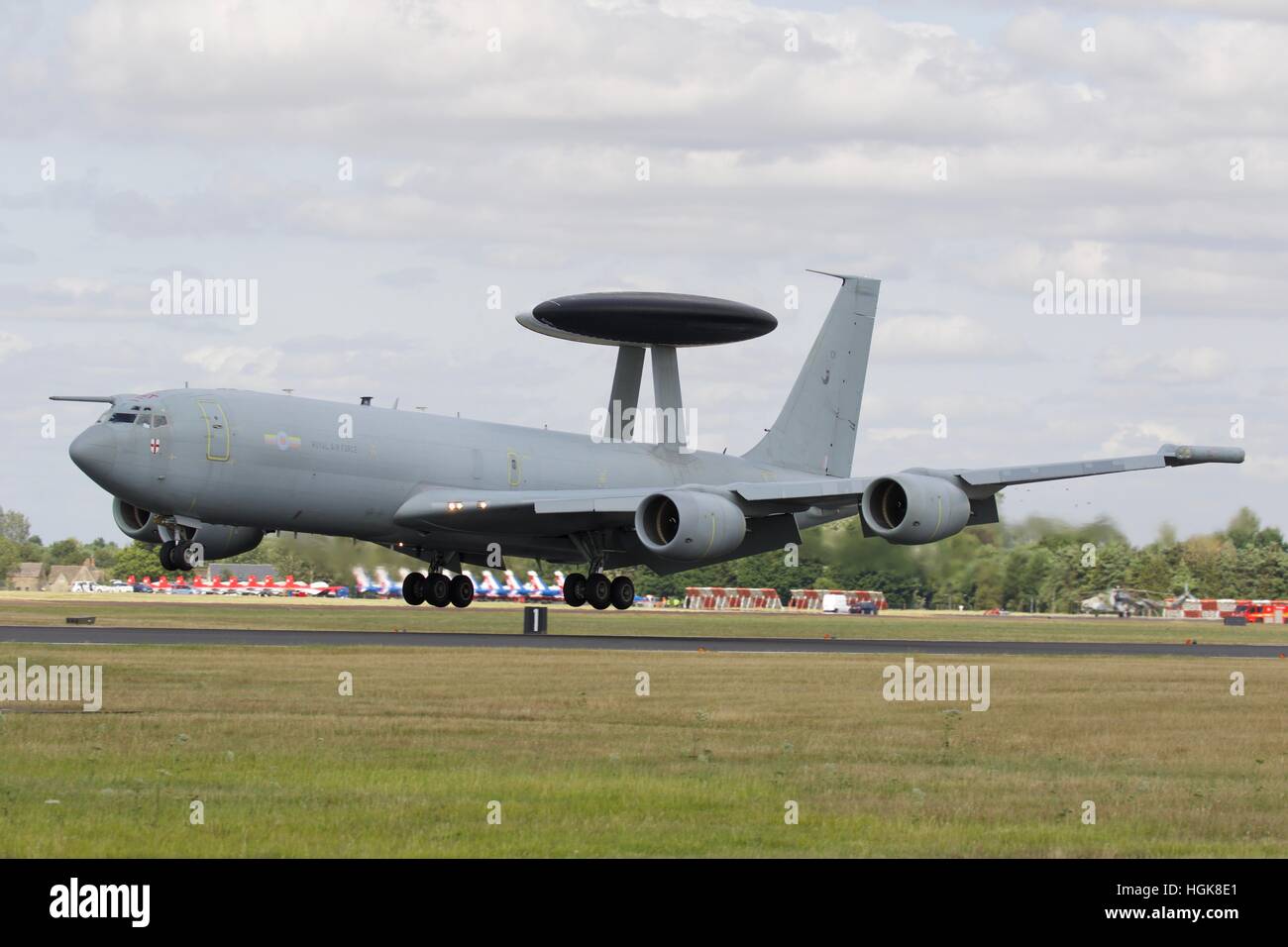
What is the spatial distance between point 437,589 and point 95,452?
12.8m

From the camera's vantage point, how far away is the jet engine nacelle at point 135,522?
44.1m

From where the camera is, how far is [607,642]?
42.2m

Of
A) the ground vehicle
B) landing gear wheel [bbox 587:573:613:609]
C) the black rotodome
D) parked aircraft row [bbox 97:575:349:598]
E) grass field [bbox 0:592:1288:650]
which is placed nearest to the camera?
landing gear wheel [bbox 587:573:613:609]

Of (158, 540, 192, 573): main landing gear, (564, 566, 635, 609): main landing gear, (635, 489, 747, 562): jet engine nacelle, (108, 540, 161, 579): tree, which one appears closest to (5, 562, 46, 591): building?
(108, 540, 161, 579): tree

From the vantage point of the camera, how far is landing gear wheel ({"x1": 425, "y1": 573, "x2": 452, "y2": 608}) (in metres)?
50.0

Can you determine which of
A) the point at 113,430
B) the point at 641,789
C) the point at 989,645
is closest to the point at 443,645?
the point at 113,430

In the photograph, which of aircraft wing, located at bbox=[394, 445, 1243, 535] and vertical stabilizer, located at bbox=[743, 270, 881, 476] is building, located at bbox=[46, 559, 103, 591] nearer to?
vertical stabilizer, located at bbox=[743, 270, 881, 476]

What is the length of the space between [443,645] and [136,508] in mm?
10797

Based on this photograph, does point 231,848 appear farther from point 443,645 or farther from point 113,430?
point 113,430

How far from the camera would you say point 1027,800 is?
52.7ft

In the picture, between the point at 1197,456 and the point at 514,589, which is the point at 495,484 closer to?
the point at 1197,456

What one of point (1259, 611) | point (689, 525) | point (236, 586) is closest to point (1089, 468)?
point (689, 525)

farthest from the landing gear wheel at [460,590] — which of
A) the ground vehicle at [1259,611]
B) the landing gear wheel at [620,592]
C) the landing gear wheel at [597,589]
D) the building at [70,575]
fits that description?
the building at [70,575]

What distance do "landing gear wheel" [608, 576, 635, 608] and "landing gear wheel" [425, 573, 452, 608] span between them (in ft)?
15.2
